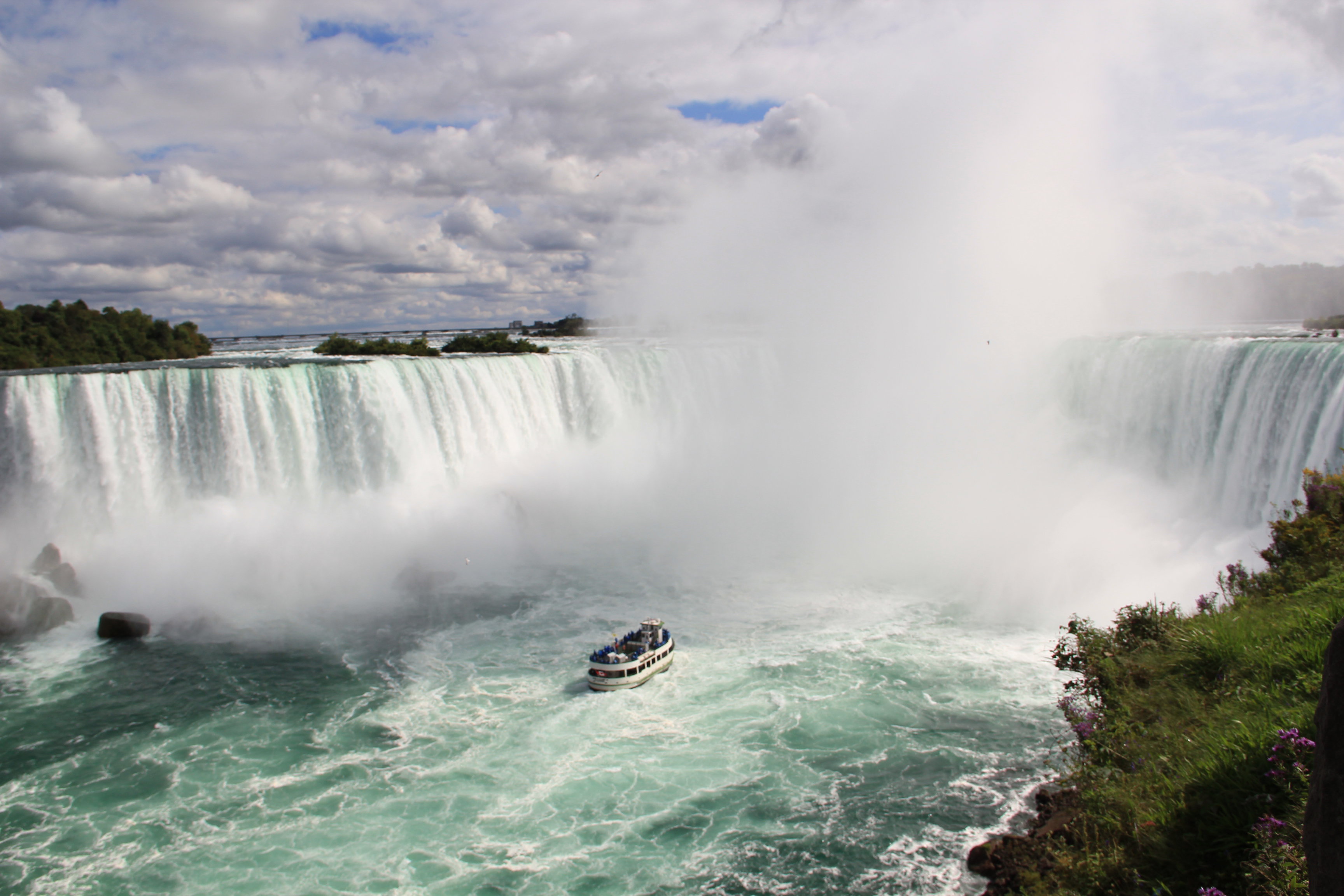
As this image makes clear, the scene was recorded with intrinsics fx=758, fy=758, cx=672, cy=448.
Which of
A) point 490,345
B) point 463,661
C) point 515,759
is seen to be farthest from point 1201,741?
point 490,345

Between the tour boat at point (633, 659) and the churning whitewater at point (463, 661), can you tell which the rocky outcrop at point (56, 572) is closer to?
the churning whitewater at point (463, 661)

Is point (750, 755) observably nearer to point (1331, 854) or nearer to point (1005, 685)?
point (1005, 685)

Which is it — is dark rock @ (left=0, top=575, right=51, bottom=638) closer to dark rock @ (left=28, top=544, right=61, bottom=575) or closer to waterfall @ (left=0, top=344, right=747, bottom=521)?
dark rock @ (left=28, top=544, right=61, bottom=575)

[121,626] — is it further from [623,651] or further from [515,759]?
[623,651]

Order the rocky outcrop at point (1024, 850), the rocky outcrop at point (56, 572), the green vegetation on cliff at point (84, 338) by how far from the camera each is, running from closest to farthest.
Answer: the rocky outcrop at point (1024, 850) < the rocky outcrop at point (56, 572) < the green vegetation on cliff at point (84, 338)

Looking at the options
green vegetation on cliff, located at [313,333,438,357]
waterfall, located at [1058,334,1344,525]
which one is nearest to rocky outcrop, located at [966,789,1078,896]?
waterfall, located at [1058,334,1344,525]

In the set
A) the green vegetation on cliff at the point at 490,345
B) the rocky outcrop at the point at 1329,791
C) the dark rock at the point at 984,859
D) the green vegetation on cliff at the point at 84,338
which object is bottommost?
the dark rock at the point at 984,859

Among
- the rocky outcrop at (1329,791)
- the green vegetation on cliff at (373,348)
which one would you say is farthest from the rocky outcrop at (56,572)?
the rocky outcrop at (1329,791)
